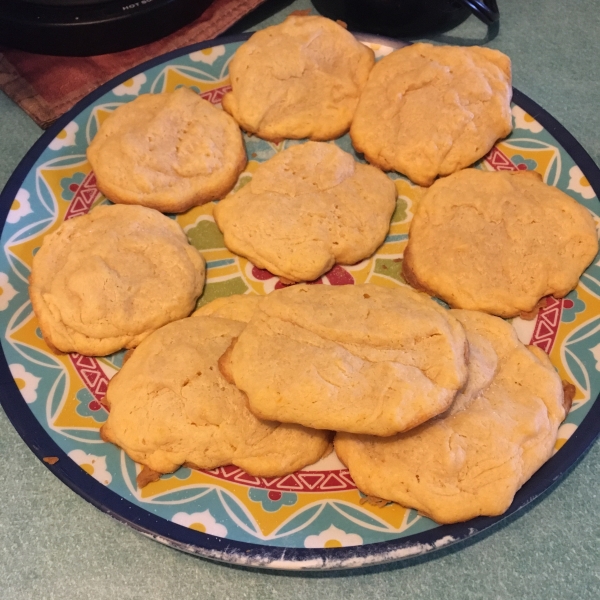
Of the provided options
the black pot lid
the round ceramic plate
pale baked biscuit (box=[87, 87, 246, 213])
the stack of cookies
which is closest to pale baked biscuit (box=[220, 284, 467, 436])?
the stack of cookies

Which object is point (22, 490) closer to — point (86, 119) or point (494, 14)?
point (86, 119)

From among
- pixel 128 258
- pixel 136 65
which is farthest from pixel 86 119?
pixel 128 258

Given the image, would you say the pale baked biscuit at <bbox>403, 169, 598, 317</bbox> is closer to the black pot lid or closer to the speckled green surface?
the speckled green surface

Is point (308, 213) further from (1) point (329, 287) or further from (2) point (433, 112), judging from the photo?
(2) point (433, 112)

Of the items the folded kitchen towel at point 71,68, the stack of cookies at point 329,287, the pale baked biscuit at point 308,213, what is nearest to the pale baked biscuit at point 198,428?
the stack of cookies at point 329,287

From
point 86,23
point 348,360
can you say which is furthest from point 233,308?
point 86,23

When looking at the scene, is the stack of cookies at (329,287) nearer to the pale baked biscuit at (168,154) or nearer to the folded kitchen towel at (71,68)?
the pale baked biscuit at (168,154)

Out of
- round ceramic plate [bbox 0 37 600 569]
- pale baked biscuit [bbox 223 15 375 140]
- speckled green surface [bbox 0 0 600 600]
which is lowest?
speckled green surface [bbox 0 0 600 600]
